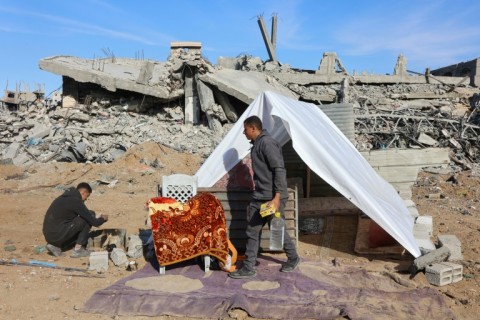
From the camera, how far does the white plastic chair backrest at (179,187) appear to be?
200 inches

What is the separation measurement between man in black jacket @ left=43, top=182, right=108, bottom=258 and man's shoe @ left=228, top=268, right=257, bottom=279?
1.79 m

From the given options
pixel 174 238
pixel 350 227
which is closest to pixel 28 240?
pixel 174 238

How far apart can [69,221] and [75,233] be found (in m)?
0.16

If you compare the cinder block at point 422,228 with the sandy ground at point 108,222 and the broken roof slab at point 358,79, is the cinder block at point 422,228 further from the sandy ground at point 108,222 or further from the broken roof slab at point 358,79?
the broken roof slab at point 358,79

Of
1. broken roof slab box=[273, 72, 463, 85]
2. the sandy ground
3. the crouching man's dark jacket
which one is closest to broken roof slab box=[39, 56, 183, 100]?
the sandy ground

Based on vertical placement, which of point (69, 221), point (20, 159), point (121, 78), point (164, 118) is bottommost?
point (69, 221)

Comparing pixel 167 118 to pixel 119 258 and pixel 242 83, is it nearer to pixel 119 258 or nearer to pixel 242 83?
pixel 242 83

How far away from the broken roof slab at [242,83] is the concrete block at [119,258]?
7544mm

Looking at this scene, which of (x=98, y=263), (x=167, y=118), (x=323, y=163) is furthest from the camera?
(x=167, y=118)

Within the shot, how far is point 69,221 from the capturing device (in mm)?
4965

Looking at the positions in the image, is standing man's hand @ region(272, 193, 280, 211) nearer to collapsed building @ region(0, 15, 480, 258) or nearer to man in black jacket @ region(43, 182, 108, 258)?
man in black jacket @ region(43, 182, 108, 258)

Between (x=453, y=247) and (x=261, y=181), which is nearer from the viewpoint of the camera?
(x=261, y=181)

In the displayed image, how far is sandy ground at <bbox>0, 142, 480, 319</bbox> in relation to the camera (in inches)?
147

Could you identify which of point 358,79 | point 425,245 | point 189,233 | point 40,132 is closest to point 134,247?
point 189,233
